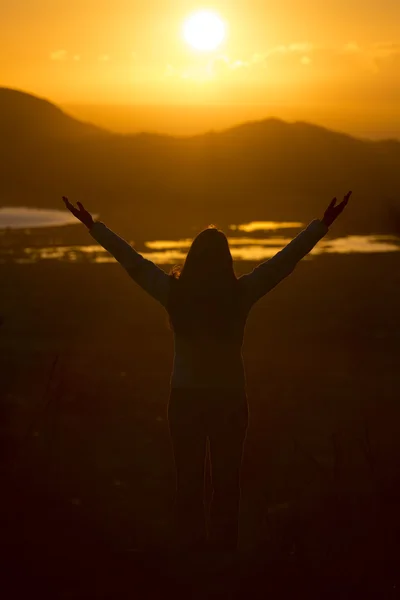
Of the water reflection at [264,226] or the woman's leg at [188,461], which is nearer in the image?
the woman's leg at [188,461]

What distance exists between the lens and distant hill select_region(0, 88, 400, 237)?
85875 mm

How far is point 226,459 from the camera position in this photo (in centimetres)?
Answer: 491

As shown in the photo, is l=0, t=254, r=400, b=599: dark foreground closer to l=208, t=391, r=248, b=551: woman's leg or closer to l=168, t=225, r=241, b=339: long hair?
l=208, t=391, r=248, b=551: woman's leg

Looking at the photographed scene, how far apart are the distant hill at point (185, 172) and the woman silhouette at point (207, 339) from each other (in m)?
53.9

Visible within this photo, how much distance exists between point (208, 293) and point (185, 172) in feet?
426

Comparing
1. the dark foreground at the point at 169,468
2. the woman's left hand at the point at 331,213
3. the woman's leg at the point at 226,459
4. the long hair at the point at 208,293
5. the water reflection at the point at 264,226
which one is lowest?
the water reflection at the point at 264,226

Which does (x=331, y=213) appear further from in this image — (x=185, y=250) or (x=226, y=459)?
(x=185, y=250)

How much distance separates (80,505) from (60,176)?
120 m

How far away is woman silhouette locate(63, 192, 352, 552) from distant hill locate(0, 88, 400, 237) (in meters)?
53.9

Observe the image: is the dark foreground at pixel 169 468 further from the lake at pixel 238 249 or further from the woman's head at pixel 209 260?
the lake at pixel 238 249

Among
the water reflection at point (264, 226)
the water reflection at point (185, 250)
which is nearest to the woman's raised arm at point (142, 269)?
the water reflection at point (185, 250)

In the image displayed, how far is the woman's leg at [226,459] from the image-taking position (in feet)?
15.5

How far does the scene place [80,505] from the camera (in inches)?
274

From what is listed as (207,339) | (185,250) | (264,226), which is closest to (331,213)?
(207,339)
